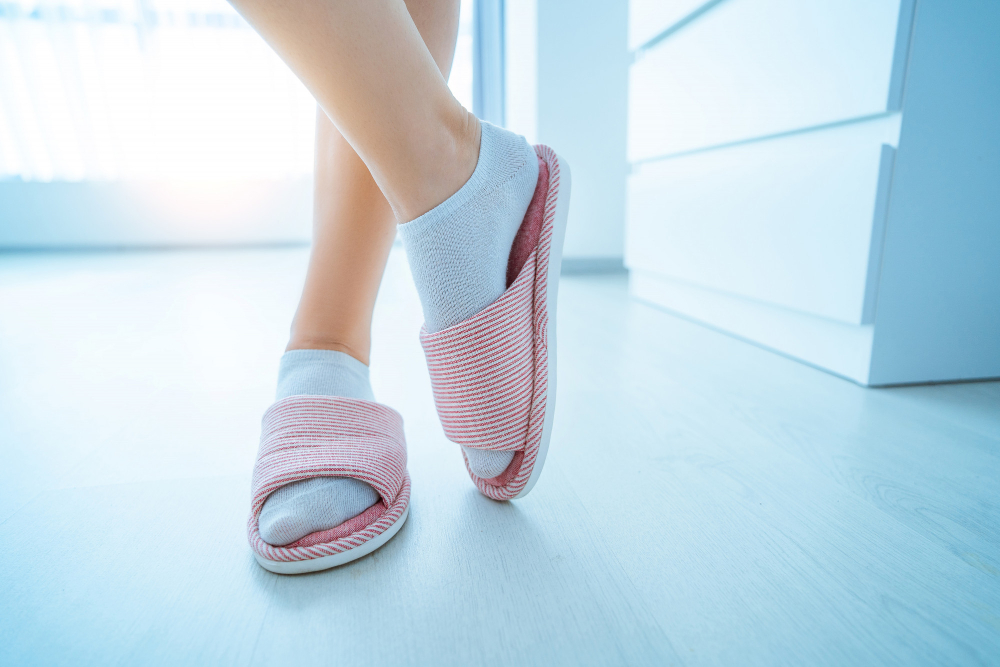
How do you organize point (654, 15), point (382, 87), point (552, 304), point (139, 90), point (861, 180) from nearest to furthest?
point (382, 87), point (552, 304), point (861, 180), point (654, 15), point (139, 90)

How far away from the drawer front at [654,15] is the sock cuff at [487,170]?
2.55ft

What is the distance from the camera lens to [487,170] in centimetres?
40

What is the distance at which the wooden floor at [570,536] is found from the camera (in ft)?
0.96

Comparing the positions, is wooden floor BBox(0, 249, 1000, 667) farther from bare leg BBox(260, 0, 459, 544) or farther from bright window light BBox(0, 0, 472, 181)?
bright window light BBox(0, 0, 472, 181)

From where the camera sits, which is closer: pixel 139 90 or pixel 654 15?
pixel 654 15

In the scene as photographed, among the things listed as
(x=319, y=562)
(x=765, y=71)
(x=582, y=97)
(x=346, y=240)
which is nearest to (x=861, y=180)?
(x=765, y=71)

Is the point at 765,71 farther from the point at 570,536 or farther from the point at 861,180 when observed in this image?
the point at 570,536

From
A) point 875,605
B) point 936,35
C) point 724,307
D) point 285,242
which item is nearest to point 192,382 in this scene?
point 875,605

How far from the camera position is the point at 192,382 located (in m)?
0.75

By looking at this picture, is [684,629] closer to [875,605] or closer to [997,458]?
[875,605]

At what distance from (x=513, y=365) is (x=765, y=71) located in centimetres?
74

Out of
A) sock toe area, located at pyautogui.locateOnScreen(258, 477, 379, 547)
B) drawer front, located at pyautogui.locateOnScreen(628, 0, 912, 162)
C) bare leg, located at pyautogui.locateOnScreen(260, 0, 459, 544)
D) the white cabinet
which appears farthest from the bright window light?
sock toe area, located at pyautogui.locateOnScreen(258, 477, 379, 547)

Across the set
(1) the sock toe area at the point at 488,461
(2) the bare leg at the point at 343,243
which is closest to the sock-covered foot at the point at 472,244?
(1) the sock toe area at the point at 488,461

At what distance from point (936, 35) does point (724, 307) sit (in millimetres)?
511
